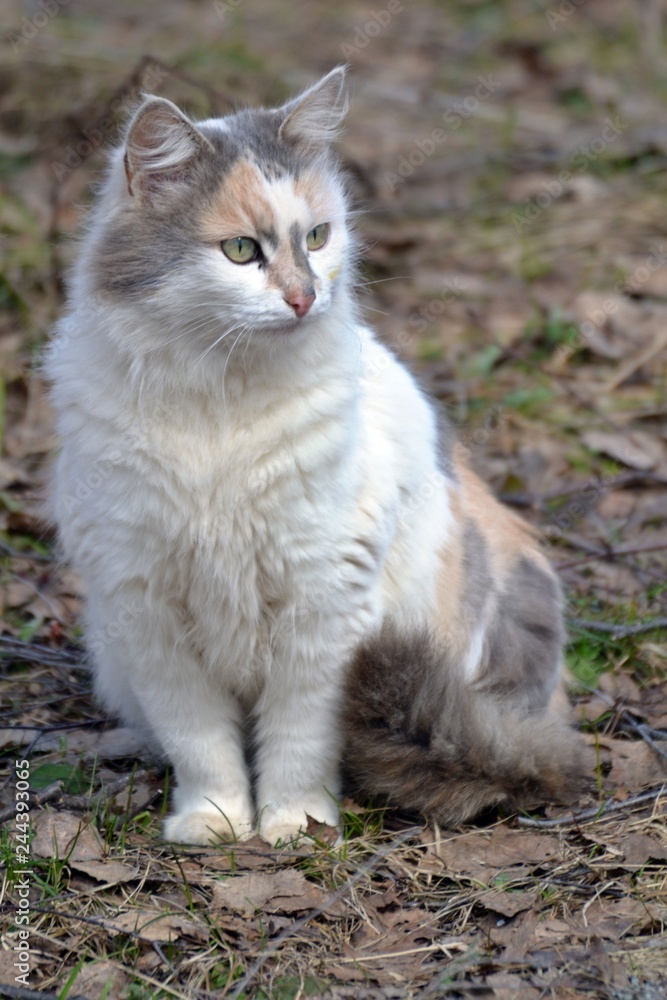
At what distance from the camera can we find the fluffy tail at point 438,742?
2.43m

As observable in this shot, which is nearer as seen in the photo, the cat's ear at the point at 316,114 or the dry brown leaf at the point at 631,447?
the cat's ear at the point at 316,114

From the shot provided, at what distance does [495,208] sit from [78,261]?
392 centimetres

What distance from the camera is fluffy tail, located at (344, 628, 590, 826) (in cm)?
243

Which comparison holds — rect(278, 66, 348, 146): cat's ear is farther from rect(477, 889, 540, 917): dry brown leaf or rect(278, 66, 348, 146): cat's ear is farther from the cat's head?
rect(477, 889, 540, 917): dry brown leaf

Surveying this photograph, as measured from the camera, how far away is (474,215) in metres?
5.88

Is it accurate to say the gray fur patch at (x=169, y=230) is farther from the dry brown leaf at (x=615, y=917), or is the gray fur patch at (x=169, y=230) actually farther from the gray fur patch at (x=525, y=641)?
the dry brown leaf at (x=615, y=917)

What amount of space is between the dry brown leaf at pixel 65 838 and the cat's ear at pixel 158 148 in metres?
1.47

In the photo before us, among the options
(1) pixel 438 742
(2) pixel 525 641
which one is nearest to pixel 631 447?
(2) pixel 525 641

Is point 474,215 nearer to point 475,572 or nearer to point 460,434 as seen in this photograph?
point 460,434

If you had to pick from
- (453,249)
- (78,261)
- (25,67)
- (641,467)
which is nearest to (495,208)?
(453,249)

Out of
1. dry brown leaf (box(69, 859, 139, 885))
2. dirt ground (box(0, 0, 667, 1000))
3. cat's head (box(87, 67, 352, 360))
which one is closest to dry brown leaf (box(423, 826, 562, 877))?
dirt ground (box(0, 0, 667, 1000))

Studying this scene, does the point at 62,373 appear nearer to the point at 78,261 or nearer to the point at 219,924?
the point at 78,261

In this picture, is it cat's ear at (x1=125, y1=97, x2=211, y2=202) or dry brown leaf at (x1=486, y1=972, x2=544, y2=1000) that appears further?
cat's ear at (x1=125, y1=97, x2=211, y2=202)

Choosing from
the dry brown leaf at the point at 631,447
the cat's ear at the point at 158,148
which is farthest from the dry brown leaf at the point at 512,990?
the dry brown leaf at the point at 631,447
